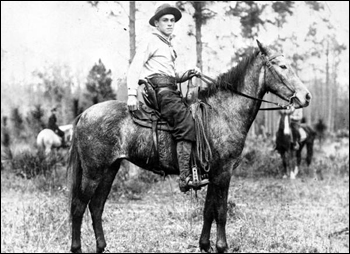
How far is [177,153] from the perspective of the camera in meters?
3.82

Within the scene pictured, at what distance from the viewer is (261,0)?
9.04m

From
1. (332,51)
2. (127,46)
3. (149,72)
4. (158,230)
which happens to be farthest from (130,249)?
→ (332,51)

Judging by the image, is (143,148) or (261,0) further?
(261,0)

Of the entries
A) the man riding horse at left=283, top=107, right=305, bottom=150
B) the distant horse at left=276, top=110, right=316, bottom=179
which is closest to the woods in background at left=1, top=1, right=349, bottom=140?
the man riding horse at left=283, top=107, right=305, bottom=150

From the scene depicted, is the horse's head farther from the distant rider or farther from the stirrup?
the distant rider

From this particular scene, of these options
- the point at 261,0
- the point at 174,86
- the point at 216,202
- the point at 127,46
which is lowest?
the point at 216,202

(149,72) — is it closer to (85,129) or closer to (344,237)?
(85,129)

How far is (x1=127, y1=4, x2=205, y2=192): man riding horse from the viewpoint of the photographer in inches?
134

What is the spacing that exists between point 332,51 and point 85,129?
17.9 m

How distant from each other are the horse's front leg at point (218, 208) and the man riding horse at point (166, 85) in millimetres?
350

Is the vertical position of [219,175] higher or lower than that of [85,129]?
lower

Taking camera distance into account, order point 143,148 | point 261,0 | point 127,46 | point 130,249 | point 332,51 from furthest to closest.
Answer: point 332,51 → point 261,0 → point 127,46 → point 130,249 → point 143,148

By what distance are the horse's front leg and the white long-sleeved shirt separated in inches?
44.0

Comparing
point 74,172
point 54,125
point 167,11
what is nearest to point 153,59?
point 167,11
